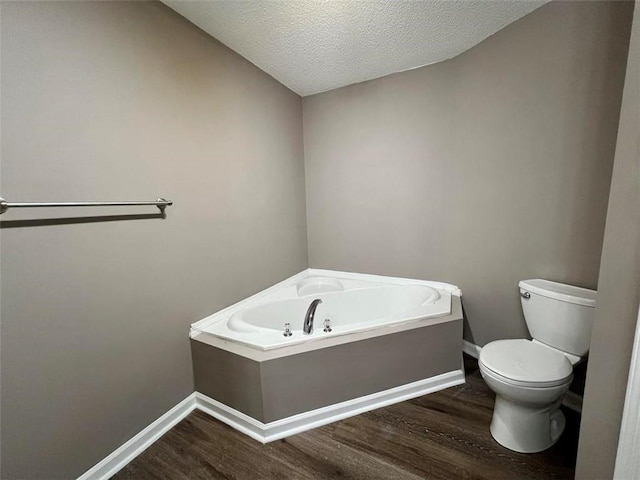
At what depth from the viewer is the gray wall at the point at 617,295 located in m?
0.75

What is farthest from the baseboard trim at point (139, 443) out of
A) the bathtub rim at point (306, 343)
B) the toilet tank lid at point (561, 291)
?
the toilet tank lid at point (561, 291)

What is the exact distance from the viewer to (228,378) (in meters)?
1.51

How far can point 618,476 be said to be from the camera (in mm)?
778

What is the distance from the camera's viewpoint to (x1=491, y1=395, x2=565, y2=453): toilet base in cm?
128

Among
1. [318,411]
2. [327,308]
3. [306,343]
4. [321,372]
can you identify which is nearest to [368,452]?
[318,411]

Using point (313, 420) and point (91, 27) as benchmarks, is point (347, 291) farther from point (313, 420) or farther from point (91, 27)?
point (91, 27)

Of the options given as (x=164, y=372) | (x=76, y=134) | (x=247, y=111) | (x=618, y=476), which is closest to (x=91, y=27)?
(x=76, y=134)

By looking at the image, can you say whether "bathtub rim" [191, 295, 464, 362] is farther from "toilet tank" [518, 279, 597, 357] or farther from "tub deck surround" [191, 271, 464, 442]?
"toilet tank" [518, 279, 597, 357]

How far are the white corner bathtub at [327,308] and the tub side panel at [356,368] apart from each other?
95 millimetres

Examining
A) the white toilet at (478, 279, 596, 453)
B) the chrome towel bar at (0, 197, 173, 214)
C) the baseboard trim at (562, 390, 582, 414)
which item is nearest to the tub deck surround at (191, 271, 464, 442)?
the white toilet at (478, 279, 596, 453)

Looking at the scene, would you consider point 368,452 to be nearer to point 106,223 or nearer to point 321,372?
point 321,372

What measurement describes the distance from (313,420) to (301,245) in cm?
160

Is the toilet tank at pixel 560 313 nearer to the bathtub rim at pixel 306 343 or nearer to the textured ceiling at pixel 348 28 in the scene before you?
the bathtub rim at pixel 306 343

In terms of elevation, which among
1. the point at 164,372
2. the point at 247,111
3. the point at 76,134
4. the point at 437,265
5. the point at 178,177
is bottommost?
the point at 164,372
